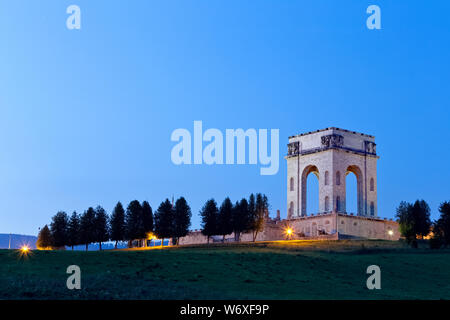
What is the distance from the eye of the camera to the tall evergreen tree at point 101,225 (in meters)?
112

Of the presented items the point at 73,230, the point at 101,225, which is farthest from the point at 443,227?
the point at 73,230

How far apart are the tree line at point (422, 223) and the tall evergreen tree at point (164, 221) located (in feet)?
105

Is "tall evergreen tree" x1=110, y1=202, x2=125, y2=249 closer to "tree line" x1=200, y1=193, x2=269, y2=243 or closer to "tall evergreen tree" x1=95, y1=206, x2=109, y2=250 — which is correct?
"tall evergreen tree" x1=95, y1=206, x2=109, y2=250

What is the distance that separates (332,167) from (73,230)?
39657 millimetres

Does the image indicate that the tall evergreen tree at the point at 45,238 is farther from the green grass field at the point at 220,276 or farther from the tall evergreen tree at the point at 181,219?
the green grass field at the point at 220,276

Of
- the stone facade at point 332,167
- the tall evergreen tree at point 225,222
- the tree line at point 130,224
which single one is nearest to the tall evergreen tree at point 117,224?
the tree line at point 130,224

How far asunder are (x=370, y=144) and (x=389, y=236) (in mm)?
15269

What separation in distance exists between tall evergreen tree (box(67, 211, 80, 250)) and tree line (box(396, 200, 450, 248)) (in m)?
46.5

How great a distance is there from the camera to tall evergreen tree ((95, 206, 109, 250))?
11156cm

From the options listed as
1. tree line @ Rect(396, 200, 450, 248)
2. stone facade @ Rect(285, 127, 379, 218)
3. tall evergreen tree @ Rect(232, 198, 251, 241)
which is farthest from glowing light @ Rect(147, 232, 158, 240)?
tree line @ Rect(396, 200, 450, 248)
